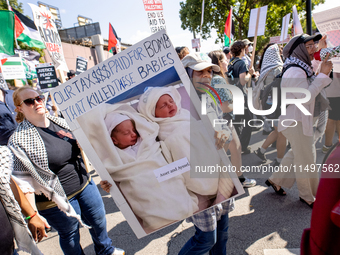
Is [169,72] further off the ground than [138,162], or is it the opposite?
[169,72]

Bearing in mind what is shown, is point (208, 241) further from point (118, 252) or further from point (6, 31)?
point (6, 31)

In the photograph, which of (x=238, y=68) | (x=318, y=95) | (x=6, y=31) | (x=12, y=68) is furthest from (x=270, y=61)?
(x=12, y=68)

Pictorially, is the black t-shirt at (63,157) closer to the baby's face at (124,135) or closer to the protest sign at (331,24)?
the baby's face at (124,135)

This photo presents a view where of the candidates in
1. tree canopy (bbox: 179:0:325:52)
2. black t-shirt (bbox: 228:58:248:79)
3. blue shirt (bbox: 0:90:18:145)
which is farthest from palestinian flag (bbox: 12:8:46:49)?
tree canopy (bbox: 179:0:325:52)

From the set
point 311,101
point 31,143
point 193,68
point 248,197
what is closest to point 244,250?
point 248,197

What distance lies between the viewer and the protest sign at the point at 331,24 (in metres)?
1.74

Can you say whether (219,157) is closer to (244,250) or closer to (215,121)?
(215,121)

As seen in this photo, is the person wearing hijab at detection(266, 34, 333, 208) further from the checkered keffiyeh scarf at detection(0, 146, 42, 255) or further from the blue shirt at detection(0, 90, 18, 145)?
the blue shirt at detection(0, 90, 18, 145)

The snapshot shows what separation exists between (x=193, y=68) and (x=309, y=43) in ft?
4.88

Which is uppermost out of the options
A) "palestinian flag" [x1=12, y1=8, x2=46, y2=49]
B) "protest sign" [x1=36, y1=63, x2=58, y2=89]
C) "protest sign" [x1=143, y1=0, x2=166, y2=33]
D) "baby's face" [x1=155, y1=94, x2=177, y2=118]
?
"palestinian flag" [x1=12, y1=8, x2=46, y2=49]

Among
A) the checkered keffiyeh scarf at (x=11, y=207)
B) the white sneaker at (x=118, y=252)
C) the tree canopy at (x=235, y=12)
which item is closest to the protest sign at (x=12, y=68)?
the checkered keffiyeh scarf at (x=11, y=207)

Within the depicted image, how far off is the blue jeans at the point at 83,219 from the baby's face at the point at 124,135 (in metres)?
1.07

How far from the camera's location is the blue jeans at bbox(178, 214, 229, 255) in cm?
157

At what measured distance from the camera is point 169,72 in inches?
47.9
